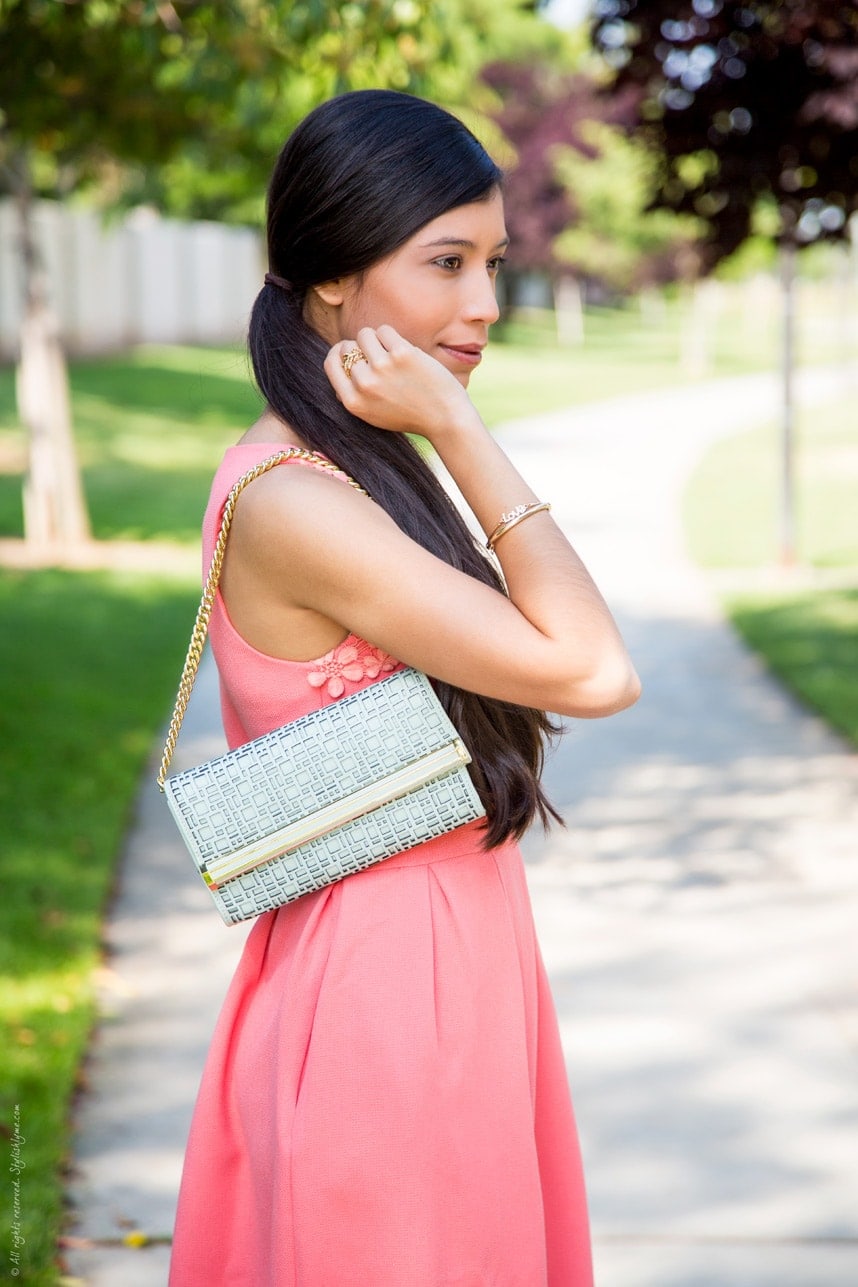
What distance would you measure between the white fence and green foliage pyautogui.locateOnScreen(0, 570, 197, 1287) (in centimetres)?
1481

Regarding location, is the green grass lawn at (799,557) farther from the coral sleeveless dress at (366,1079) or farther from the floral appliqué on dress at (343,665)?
the floral appliqué on dress at (343,665)

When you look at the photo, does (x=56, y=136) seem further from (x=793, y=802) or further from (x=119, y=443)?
(x=119, y=443)

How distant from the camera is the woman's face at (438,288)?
186 cm

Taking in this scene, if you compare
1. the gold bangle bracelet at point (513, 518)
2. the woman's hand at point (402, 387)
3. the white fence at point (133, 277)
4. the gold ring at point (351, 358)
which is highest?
the white fence at point (133, 277)

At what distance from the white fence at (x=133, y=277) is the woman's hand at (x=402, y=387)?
74.2 feet

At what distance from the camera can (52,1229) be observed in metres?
3.21

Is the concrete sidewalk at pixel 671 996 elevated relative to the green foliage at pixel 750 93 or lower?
lower

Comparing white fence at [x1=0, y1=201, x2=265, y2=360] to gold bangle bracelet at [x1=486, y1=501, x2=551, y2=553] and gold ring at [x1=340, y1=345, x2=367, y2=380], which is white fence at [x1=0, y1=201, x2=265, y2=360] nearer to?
gold ring at [x1=340, y1=345, x2=367, y2=380]

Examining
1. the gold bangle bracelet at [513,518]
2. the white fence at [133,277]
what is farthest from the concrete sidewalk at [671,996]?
the white fence at [133,277]

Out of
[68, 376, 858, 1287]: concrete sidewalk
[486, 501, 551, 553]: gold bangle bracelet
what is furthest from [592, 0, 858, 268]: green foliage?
[486, 501, 551, 553]: gold bangle bracelet

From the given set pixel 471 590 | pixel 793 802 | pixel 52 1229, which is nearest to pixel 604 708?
pixel 471 590

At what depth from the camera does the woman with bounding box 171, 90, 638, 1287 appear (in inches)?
68.6

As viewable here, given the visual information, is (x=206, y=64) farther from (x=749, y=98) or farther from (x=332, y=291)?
(x=332, y=291)

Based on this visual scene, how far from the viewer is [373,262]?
6.09 feet
